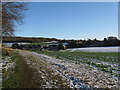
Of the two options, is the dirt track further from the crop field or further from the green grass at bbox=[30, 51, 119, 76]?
the green grass at bbox=[30, 51, 119, 76]

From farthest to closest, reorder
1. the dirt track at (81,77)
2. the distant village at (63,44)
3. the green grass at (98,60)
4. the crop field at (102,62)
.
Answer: the distant village at (63,44), the green grass at (98,60), the crop field at (102,62), the dirt track at (81,77)

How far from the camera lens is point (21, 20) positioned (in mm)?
11539

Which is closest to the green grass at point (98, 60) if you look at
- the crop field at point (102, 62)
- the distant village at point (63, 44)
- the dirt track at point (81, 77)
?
the crop field at point (102, 62)

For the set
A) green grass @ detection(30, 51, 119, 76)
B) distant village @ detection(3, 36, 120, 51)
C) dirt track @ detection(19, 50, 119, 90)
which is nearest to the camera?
dirt track @ detection(19, 50, 119, 90)

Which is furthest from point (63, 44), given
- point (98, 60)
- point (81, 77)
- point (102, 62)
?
point (81, 77)

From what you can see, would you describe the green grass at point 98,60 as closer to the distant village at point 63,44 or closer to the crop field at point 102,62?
the crop field at point 102,62

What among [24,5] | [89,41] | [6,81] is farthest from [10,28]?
[89,41]

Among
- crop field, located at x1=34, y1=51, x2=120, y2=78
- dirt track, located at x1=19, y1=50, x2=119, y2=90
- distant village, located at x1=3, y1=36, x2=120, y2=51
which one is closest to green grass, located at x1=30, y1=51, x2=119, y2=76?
crop field, located at x1=34, y1=51, x2=120, y2=78

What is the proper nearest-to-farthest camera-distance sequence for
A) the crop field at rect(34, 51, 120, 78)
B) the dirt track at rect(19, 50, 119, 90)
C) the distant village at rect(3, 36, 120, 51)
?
the dirt track at rect(19, 50, 119, 90) → the crop field at rect(34, 51, 120, 78) → the distant village at rect(3, 36, 120, 51)

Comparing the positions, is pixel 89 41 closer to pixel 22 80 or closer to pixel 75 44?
pixel 75 44

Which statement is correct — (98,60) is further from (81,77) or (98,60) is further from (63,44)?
(63,44)

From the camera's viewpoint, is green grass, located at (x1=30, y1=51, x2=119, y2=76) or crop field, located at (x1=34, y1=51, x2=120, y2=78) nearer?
crop field, located at (x1=34, y1=51, x2=120, y2=78)

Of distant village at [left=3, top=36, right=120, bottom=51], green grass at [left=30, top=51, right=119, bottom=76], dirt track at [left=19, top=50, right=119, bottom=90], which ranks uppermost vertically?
distant village at [left=3, top=36, right=120, bottom=51]

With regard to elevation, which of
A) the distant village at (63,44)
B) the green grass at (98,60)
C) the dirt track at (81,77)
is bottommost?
the green grass at (98,60)
